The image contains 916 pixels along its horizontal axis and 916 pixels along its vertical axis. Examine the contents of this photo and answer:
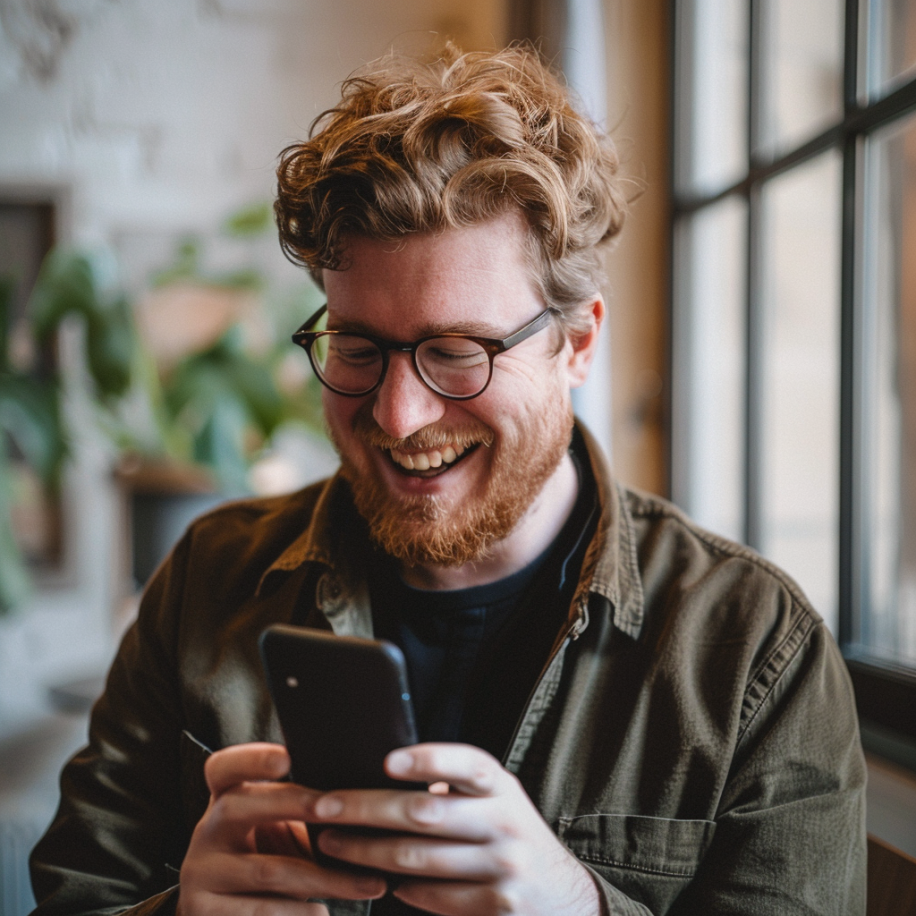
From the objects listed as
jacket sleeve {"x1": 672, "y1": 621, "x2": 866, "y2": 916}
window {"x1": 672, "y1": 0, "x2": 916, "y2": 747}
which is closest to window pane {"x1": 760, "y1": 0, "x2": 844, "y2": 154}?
window {"x1": 672, "y1": 0, "x2": 916, "y2": 747}

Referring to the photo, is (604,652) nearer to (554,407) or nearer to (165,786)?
(554,407)

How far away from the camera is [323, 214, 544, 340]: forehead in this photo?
87 centimetres

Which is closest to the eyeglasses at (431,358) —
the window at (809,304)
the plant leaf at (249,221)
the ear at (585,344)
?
the ear at (585,344)

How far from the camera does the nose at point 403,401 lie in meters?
0.87

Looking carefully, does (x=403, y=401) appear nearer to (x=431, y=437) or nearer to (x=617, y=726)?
(x=431, y=437)

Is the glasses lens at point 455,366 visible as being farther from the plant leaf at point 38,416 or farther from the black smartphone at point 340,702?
the plant leaf at point 38,416

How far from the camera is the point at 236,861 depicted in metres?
0.66

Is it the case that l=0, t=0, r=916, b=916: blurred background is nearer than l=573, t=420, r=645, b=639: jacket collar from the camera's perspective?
No

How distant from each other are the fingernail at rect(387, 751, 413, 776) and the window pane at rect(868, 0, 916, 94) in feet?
4.74

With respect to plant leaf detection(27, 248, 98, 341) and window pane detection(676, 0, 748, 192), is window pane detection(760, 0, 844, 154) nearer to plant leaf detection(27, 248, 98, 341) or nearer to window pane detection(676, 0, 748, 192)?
window pane detection(676, 0, 748, 192)

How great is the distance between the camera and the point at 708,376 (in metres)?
2.40

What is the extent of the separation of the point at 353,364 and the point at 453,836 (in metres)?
0.52

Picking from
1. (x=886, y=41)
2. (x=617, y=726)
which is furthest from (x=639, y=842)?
(x=886, y=41)

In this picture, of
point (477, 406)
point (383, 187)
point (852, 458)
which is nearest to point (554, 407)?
point (477, 406)
